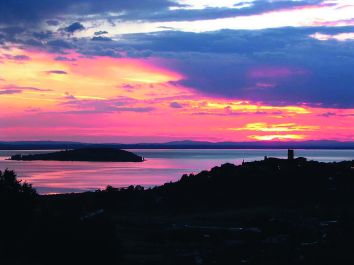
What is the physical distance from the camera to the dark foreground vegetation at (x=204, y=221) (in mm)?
23375

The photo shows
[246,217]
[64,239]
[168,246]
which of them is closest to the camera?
[64,239]

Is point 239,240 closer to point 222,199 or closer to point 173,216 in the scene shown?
point 173,216

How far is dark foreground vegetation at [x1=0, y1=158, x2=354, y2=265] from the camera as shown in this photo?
23375 millimetres

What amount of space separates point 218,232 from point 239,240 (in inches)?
79.2

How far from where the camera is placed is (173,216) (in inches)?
1671

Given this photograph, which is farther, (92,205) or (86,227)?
(92,205)

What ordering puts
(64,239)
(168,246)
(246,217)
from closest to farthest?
(64,239), (168,246), (246,217)

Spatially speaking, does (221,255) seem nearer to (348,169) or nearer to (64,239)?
(64,239)

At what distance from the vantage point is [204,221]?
127 feet

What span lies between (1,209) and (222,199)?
77.1 ft

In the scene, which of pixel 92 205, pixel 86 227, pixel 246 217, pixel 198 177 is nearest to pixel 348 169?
pixel 198 177

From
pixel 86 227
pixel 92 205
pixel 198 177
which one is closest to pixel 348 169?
pixel 198 177

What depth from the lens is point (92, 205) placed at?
147ft

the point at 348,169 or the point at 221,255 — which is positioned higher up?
the point at 348,169
